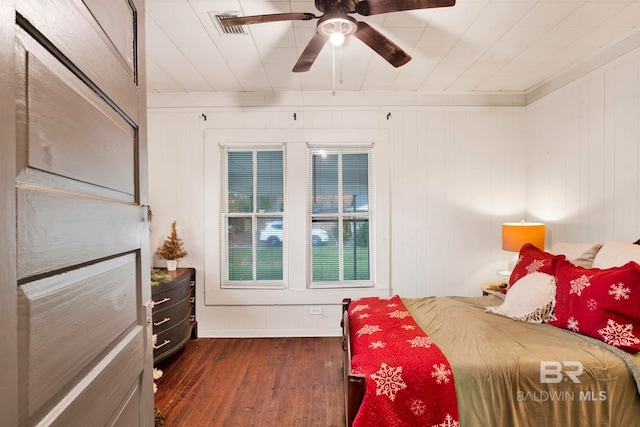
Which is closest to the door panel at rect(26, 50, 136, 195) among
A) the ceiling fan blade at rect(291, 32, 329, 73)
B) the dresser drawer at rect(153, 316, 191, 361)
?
the ceiling fan blade at rect(291, 32, 329, 73)

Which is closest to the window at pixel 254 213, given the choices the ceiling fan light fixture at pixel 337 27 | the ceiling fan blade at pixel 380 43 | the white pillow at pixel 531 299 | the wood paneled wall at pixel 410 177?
the wood paneled wall at pixel 410 177

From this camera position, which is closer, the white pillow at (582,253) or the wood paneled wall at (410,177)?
the white pillow at (582,253)

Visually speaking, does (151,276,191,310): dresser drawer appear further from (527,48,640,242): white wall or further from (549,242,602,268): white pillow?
(527,48,640,242): white wall

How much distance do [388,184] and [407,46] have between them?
1501 millimetres

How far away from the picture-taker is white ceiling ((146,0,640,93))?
7.59 feet

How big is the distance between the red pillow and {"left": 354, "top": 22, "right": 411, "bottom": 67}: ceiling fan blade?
181 centimetres

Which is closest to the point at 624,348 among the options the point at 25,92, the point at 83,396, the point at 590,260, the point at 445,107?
the point at 590,260

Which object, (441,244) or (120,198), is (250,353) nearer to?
(441,244)

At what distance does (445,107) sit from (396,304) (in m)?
2.48

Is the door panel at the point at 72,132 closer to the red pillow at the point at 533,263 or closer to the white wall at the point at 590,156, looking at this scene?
the red pillow at the point at 533,263

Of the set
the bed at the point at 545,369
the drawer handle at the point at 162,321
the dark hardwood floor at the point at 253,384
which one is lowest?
the dark hardwood floor at the point at 253,384

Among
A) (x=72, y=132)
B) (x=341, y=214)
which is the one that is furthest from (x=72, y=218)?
(x=341, y=214)

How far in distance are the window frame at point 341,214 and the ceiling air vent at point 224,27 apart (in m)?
1.53

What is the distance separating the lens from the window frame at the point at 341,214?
3855 mm
